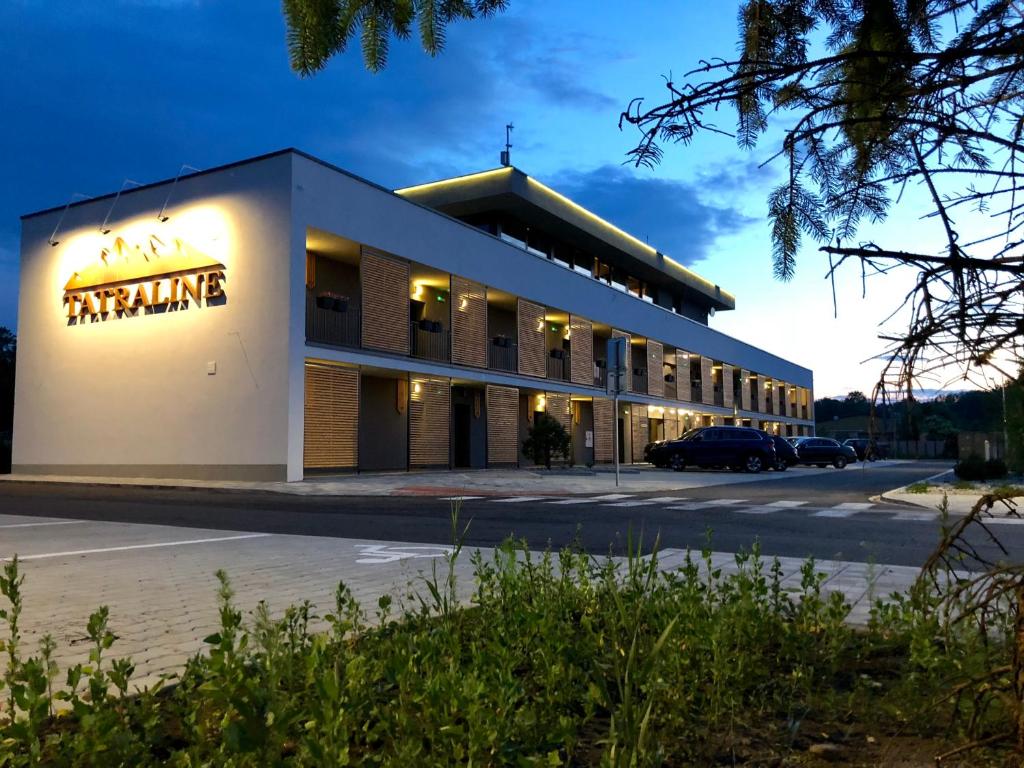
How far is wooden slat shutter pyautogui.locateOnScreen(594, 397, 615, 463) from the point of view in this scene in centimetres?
3616

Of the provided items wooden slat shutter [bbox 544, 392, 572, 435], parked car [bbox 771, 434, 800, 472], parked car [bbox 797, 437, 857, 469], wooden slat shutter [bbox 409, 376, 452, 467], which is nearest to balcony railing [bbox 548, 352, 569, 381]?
wooden slat shutter [bbox 544, 392, 572, 435]

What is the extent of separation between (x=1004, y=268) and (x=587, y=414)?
36.3m

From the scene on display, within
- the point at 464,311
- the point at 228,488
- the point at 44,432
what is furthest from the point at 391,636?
the point at 44,432

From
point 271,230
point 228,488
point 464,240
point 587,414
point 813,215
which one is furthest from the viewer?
point 587,414

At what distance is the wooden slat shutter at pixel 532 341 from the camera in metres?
31.2

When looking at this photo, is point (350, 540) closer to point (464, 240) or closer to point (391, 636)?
point (391, 636)

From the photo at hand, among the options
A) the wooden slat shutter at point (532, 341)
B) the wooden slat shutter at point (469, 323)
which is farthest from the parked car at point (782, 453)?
the wooden slat shutter at point (469, 323)

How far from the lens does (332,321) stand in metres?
22.6

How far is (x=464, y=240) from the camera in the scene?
2772 cm

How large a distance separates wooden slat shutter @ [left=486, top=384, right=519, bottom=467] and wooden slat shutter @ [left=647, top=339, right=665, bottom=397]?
12.6 metres

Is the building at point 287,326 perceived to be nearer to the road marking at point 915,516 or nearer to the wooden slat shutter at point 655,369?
the wooden slat shutter at point 655,369

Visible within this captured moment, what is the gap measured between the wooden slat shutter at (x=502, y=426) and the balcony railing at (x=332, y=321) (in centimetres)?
736

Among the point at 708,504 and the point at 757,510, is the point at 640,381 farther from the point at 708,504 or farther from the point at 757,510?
the point at 757,510

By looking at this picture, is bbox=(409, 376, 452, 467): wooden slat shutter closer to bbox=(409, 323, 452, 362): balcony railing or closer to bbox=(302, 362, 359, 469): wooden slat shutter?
bbox=(409, 323, 452, 362): balcony railing
